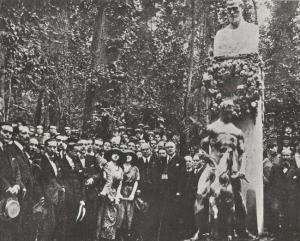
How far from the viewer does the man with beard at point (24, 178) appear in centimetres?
575

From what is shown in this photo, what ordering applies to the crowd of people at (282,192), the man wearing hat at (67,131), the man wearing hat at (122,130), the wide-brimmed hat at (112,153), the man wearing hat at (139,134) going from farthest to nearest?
the man wearing hat at (122,130) → the man wearing hat at (139,134) → the man wearing hat at (67,131) → the wide-brimmed hat at (112,153) → the crowd of people at (282,192)

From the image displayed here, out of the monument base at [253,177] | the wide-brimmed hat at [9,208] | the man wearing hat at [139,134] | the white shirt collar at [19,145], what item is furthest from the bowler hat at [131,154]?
the wide-brimmed hat at [9,208]

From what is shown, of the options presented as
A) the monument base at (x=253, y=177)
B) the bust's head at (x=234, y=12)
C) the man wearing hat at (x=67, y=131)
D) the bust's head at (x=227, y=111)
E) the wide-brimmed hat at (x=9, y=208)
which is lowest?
the wide-brimmed hat at (x=9, y=208)

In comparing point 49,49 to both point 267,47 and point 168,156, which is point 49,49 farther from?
point 267,47

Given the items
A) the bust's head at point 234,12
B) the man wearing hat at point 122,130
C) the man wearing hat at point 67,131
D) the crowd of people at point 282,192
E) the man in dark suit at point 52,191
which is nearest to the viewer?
the crowd of people at point 282,192

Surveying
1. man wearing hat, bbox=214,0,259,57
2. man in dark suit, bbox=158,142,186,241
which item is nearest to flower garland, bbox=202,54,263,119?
man wearing hat, bbox=214,0,259,57

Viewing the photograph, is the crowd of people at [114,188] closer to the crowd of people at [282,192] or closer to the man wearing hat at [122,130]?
the crowd of people at [282,192]

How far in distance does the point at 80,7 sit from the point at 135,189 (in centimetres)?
344

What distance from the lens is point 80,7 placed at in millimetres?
7980

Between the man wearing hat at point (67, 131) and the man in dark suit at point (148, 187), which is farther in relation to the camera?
the man wearing hat at point (67, 131)

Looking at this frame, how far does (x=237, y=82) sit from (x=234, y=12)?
97 cm

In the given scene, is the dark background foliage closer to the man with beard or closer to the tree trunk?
the tree trunk

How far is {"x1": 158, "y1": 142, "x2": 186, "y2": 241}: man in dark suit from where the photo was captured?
6219 millimetres

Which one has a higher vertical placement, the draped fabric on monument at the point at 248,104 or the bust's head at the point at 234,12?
the bust's head at the point at 234,12
